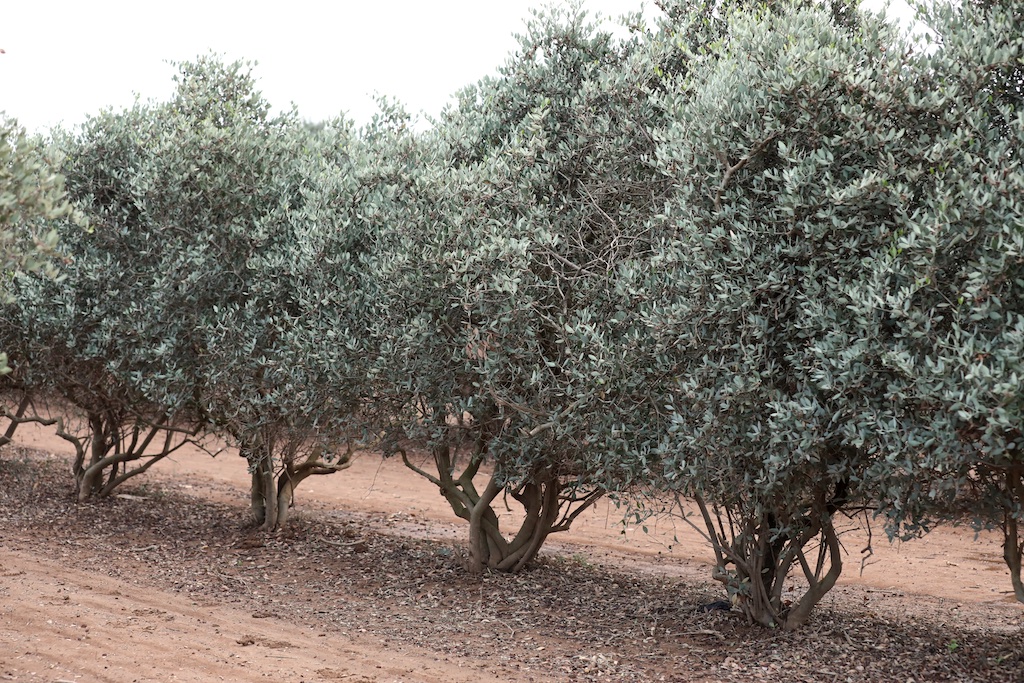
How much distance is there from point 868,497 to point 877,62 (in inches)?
119

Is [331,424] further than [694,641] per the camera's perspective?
Yes

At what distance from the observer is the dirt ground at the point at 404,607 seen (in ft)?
23.8

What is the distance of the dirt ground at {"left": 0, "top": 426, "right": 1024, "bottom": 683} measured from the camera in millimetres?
7266

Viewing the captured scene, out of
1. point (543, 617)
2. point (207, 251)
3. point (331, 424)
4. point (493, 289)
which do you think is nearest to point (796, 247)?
point (493, 289)

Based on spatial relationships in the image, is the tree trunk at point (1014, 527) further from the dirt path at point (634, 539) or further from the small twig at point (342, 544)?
the small twig at point (342, 544)

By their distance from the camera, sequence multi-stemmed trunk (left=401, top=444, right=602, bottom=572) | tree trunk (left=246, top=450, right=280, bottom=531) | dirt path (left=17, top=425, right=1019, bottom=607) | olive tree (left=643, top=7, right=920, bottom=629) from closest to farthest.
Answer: olive tree (left=643, top=7, right=920, bottom=629), multi-stemmed trunk (left=401, top=444, right=602, bottom=572), tree trunk (left=246, top=450, right=280, bottom=531), dirt path (left=17, top=425, right=1019, bottom=607)

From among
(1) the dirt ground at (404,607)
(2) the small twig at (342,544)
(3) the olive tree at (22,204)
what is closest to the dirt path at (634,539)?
(1) the dirt ground at (404,607)

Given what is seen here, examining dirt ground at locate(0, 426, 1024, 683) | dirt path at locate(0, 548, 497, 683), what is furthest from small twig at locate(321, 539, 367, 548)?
dirt path at locate(0, 548, 497, 683)

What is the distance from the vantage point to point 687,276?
22.1 feet

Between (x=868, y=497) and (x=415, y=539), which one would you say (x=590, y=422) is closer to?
(x=868, y=497)

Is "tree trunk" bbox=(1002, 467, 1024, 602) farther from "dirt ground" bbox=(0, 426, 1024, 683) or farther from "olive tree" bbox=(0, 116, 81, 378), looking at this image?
"olive tree" bbox=(0, 116, 81, 378)

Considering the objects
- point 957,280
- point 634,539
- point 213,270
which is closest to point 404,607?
point 213,270

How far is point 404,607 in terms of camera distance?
30.6 ft

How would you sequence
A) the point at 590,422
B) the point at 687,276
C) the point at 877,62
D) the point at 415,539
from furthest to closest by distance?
1. the point at 415,539
2. the point at 590,422
3. the point at 687,276
4. the point at 877,62
